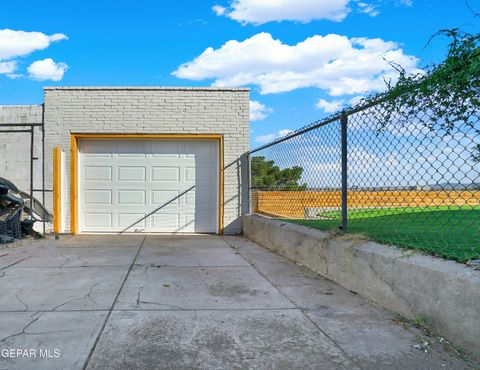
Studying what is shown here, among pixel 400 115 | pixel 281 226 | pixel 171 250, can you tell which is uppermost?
pixel 400 115

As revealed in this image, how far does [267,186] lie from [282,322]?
5483 mm

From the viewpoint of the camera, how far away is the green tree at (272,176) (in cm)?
717

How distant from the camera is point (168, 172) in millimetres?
10547

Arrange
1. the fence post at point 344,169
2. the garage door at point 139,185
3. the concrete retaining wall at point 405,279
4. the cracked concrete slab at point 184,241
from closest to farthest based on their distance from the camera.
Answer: the concrete retaining wall at point 405,279, the fence post at point 344,169, the cracked concrete slab at point 184,241, the garage door at point 139,185

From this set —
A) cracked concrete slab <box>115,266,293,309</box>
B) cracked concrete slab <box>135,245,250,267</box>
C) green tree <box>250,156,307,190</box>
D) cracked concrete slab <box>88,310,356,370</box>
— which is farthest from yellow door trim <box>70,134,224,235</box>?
cracked concrete slab <box>88,310,356,370</box>

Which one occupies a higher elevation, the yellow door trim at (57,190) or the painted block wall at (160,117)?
the painted block wall at (160,117)

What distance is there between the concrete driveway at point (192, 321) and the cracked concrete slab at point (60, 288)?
1 cm

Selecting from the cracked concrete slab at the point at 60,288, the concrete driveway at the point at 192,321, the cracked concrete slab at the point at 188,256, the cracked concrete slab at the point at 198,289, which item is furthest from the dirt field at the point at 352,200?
the cracked concrete slab at the point at 60,288

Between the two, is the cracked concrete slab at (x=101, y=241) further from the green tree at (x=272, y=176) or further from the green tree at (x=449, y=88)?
the green tree at (x=449, y=88)

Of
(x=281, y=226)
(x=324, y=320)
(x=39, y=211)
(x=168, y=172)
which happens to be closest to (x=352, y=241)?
(x=324, y=320)

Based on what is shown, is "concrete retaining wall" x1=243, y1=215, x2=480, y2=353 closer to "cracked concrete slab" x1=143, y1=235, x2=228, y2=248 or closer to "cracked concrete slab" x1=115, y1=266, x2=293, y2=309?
"cracked concrete slab" x1=115, y1=266, x2=293, y2=309

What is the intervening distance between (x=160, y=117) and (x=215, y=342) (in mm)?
8084

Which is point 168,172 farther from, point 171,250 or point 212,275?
point 212,275

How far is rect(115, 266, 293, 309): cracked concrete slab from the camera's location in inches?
158
